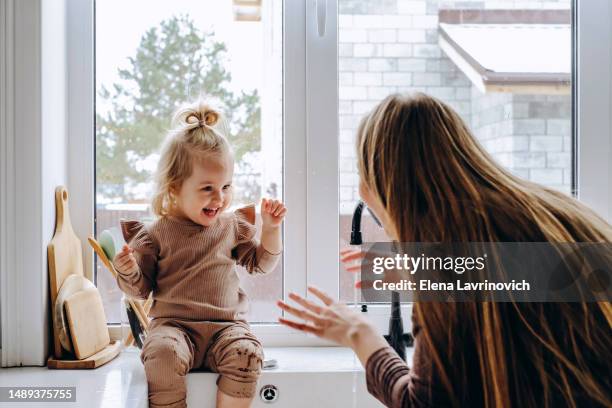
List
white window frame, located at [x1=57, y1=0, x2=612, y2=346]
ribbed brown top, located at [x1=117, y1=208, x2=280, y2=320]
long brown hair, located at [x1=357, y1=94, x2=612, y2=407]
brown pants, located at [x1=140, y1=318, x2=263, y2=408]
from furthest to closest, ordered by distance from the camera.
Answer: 1. white window frame, located at [x1=57, y1=0, x2=612, y2=346]
2. ribbed brown top, located at [x1=117, y1=208, x2=280, y2=320]
3. brown pants, located at [x1=140, y1=318, x2=263, y2=408]
4. long brown hair, located at [x1=357, y1=94, x2=612, y2=407]

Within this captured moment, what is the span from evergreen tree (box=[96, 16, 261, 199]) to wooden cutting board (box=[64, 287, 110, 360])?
0.86 feet

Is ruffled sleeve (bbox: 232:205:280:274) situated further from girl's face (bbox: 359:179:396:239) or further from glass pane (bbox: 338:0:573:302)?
girl's face (bbox: 359:179:396:239)

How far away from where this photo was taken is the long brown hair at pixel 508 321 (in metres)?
0.77

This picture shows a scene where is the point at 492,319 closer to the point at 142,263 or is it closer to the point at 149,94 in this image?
the point at 142,263

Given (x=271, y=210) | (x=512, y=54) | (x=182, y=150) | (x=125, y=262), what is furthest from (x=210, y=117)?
(x=512, y=54)

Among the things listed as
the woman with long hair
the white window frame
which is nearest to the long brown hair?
the woman with long hair

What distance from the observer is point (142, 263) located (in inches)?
52.8

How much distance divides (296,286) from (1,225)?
2.15 feet

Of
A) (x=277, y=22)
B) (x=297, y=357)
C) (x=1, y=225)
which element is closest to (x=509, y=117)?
(x=277, y=22)

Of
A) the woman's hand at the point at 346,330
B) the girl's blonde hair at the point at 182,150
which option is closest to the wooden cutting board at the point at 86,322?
the girl's blonde hair at the point at 182,150

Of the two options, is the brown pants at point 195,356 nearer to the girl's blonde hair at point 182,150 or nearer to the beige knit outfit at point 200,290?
the beige knit outfit at point 200,290

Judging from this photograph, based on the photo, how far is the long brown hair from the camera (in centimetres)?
77

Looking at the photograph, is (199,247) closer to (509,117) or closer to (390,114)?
(390,114)

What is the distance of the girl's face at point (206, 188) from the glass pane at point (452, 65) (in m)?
0.36
